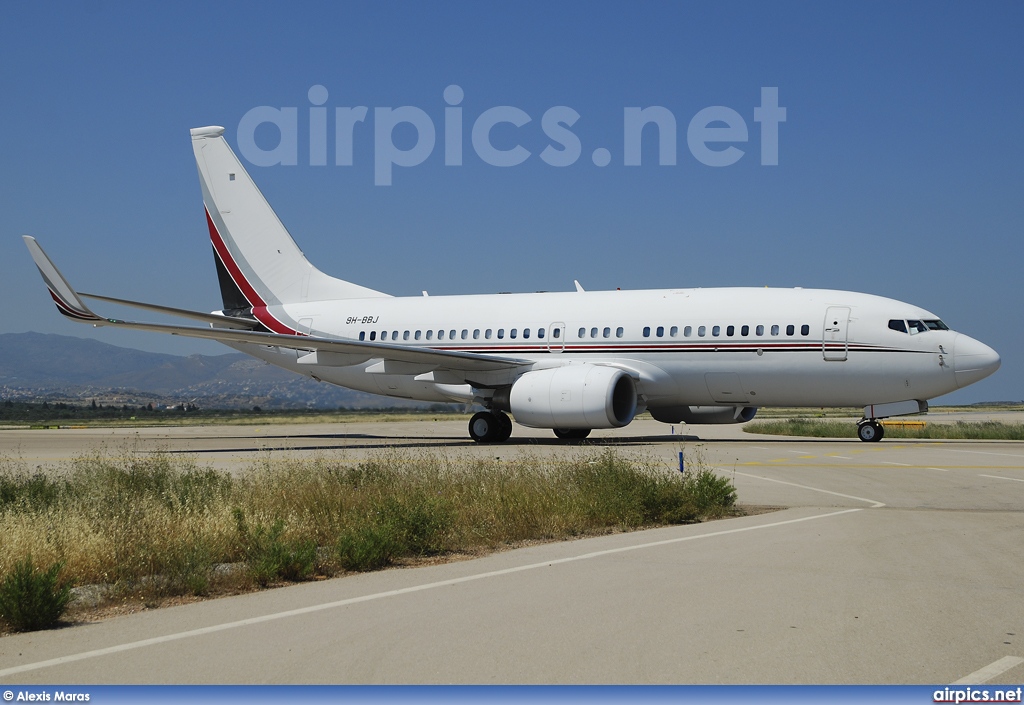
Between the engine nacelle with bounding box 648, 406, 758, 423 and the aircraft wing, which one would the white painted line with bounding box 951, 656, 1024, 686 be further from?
the engine nacelle with bounding box 648, 406, 758, 423

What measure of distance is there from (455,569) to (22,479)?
724 centimetres

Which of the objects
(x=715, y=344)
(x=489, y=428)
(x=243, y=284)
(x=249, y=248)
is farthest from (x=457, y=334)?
(x=249, y=248)

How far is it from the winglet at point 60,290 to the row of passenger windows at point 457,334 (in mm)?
9508

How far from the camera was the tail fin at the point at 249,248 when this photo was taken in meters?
33.7

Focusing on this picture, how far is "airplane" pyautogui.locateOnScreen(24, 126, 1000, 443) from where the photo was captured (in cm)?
2462

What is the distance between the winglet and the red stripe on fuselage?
9.74 meters

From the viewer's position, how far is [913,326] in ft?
81.3

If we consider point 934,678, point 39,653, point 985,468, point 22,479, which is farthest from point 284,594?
point 985,468

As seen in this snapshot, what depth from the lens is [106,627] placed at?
664cm

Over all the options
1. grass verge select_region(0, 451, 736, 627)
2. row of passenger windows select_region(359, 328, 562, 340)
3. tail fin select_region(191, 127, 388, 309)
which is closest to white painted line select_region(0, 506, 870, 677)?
grass verge select_region(0, 451, 736, 627)

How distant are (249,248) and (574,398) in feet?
46.6

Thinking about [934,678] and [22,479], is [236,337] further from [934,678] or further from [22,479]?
[934,678]

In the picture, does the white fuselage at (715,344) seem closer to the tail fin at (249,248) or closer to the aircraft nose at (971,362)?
the aircraft nose at (971,362)

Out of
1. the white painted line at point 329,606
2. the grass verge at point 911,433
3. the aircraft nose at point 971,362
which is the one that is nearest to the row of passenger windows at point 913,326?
the aircraft nose at point 971,362
